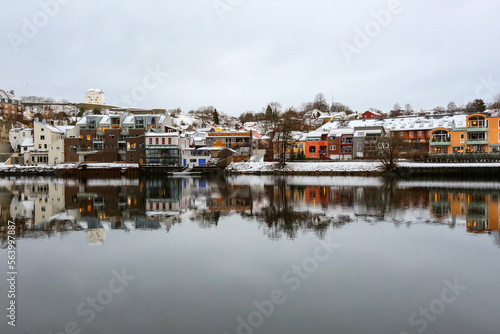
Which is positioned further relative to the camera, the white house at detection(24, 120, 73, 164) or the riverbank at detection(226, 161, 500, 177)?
the white house at detection(24, 120, 73, 164)

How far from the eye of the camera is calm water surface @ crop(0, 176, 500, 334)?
6.70 m

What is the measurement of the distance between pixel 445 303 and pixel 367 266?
2.48m

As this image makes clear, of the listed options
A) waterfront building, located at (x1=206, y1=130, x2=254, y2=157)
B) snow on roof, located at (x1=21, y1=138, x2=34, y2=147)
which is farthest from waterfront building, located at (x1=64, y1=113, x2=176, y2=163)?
waterfront building, located at (x1=206, y1=130, x2=254, y2=157)

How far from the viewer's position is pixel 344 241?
12352 millimetres

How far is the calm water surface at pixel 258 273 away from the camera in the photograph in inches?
264

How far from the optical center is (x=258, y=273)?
9.16 meters

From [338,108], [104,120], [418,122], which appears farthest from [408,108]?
[104,120]

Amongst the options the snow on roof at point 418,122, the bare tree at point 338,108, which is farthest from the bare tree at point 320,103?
the snow on roof at point 418,122

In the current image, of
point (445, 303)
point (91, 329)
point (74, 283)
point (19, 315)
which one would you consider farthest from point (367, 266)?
point (19, 315)

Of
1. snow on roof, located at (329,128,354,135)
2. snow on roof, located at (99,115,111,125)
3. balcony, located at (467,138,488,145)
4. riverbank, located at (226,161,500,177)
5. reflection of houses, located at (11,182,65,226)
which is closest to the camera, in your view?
reflection of houses, located at (11,182,65,226)

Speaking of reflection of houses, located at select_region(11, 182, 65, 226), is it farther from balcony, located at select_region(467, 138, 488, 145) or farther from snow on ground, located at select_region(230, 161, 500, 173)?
balcony, located at select_region(467, 138, 488, 145)

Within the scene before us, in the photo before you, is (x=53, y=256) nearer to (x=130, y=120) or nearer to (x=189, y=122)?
(x=130, y=120)

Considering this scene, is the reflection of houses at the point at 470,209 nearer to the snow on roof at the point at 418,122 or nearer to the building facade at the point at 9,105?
the snow on roof at the point at 418,122

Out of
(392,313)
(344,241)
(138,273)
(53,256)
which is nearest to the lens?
(392,313)
